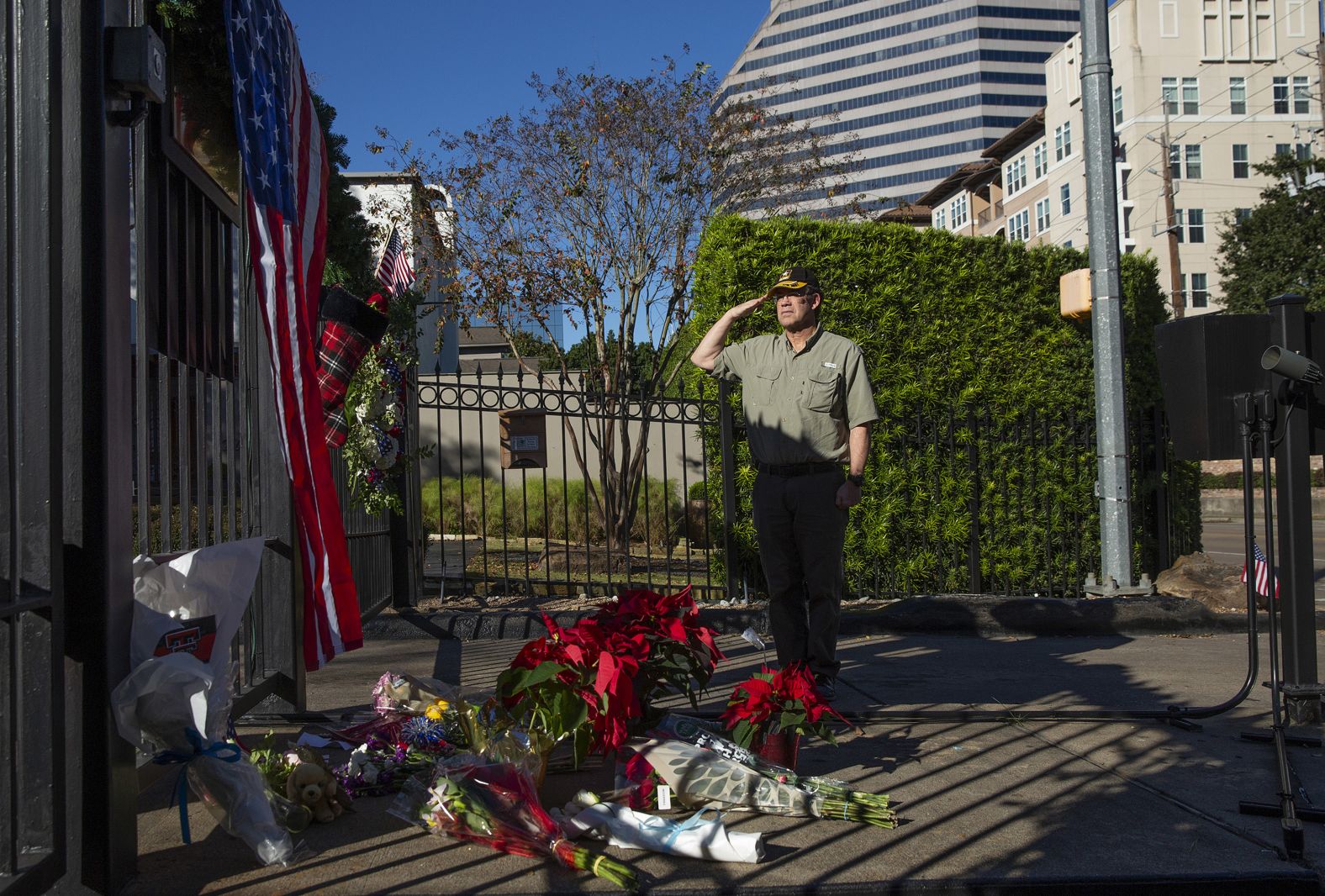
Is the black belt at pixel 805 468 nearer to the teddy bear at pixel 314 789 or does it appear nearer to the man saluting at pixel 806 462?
the man saluting at pixel 806 462

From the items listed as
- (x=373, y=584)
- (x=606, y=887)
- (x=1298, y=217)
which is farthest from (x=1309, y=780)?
(x=1298, y=217)

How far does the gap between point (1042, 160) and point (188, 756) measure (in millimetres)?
64132

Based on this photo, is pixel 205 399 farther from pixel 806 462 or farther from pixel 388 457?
pixel 806 462

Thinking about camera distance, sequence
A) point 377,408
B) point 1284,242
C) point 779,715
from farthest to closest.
A: point 1284,242
point 377,408
point 779,715

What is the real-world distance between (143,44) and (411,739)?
250 cm

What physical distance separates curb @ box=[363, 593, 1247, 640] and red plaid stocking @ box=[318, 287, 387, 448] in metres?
2.96

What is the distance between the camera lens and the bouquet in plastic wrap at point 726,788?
339 centimetres

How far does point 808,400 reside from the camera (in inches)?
201

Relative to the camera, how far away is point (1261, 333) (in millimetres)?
4449

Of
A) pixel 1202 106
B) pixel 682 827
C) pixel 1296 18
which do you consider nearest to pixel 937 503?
pixel 682 827

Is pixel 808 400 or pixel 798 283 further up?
pixel 798 283

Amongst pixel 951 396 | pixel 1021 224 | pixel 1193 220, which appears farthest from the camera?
pixel 1021 224

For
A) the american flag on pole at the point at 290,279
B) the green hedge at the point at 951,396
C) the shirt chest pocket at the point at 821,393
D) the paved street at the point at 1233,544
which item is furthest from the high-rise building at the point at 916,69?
the american flag on pole at the point at 290,279

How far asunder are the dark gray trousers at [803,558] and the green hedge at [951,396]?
334 centimetres
